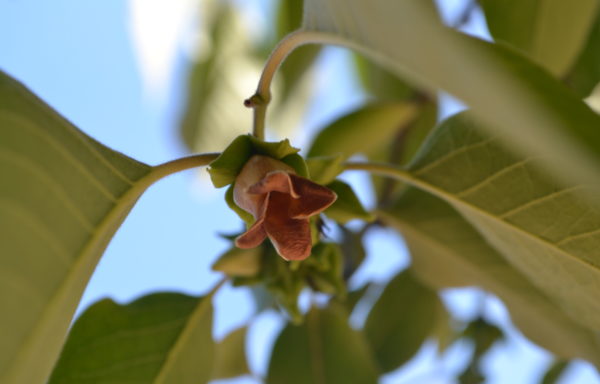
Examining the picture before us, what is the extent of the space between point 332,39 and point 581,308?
33 centimetres

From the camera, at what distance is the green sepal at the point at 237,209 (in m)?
0.59

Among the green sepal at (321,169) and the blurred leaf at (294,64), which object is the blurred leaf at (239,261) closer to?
the green sepal at (321,169)

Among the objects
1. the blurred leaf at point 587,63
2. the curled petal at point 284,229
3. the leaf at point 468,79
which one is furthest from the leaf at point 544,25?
the leaf at point 468,79

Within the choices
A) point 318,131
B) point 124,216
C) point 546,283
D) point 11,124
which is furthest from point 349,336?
point 11,124

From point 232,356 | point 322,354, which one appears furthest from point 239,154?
point 232,356

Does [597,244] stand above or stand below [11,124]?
below

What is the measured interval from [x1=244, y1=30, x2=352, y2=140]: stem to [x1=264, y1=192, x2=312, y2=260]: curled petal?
0.11 metres

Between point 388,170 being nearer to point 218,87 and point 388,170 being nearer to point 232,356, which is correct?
point 232,356

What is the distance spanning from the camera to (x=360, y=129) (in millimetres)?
1086

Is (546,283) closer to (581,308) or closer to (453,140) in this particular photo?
(581,308)

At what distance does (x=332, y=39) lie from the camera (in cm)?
56

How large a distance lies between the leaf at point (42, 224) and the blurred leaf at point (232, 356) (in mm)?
646

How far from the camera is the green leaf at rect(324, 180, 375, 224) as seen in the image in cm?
69

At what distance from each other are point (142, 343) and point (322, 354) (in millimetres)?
317
